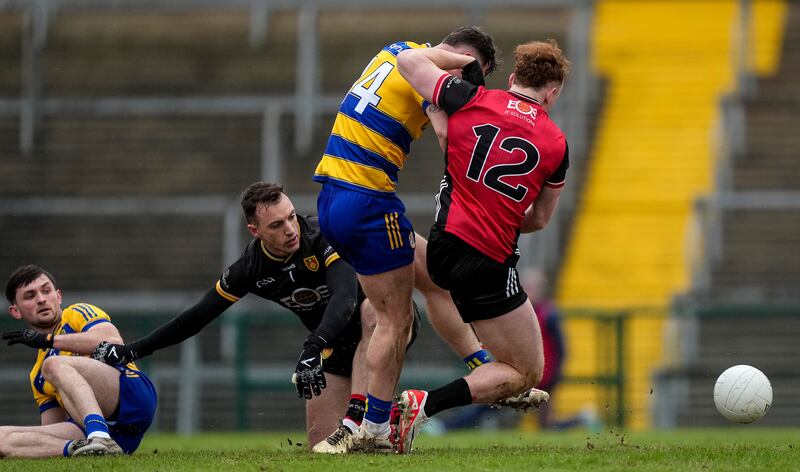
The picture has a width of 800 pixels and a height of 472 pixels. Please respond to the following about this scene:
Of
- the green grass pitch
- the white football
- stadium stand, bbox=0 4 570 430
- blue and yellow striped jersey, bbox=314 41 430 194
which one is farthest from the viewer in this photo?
stadium stand, bbox=0 4 570 430

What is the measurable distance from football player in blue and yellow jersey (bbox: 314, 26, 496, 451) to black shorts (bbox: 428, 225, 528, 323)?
286 millimetres

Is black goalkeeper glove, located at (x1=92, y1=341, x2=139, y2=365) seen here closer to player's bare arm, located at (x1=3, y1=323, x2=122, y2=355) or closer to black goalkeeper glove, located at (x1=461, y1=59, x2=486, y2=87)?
player's bare arm, located at (x1=3, y1=323, x2=122, y2=355)

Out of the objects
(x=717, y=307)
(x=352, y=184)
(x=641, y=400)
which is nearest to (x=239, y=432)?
(x=641, y=400)

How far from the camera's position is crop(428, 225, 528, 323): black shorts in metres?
7.09

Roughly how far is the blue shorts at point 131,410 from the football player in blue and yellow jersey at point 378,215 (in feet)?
5.46

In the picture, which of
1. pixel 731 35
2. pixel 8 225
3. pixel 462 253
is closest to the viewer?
pixel 462 253

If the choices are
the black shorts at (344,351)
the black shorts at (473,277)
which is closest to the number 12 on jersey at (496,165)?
the black shorts at (473,277)

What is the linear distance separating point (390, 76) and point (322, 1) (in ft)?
44.3

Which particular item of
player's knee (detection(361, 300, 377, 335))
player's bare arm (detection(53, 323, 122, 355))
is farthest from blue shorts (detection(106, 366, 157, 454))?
player's knee (detection(361, 300, 377, 335))

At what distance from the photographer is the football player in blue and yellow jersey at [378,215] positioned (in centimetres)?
732

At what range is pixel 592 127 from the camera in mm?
19891

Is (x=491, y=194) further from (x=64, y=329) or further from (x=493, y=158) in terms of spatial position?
(x=64, y=329)

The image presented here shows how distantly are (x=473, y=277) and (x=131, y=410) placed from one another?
2.52 meters

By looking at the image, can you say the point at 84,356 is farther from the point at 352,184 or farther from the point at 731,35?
the point at 731,35
